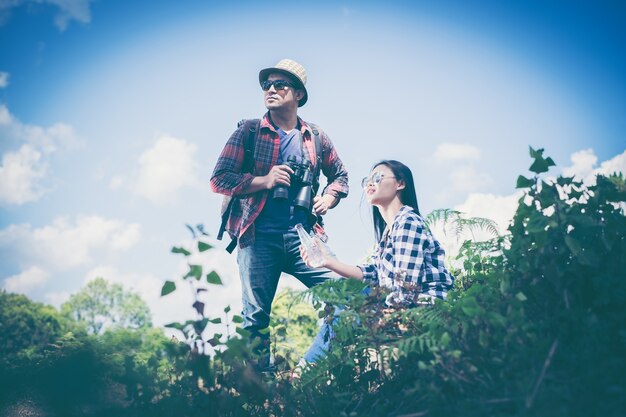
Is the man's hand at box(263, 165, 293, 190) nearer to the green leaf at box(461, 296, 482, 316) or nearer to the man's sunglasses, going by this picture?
the man's sunglasses

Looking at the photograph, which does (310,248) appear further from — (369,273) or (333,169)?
(333,169)

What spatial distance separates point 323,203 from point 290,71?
154cm

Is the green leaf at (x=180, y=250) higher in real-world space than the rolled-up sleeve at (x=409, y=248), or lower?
lower

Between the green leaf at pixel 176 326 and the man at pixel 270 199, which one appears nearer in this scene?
the green leaf at pixel 176 326

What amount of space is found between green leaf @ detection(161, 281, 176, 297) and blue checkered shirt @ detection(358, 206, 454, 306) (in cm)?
156

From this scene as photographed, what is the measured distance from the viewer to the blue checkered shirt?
3.51 metres

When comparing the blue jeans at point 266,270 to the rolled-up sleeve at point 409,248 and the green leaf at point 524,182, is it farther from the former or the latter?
the green leaf at point 524,182

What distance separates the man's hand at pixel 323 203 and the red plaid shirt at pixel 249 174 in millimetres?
119

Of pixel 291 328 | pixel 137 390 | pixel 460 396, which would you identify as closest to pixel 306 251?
pixel 137 390

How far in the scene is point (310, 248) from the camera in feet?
13.6

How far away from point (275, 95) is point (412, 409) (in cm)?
370

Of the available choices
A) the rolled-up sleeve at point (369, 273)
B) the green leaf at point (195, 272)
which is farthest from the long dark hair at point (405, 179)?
the green leaf at point (195, 272)

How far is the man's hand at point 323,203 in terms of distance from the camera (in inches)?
182

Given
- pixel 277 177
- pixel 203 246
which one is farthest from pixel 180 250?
pixel 277 177
